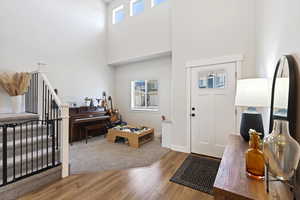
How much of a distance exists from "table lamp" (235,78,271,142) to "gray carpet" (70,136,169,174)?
186 cm

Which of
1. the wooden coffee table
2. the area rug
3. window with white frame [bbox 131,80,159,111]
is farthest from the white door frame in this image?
window with white frame [bbox 131,80,159,111]

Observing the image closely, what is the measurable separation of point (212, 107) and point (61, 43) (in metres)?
4.57

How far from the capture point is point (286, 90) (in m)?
1.01

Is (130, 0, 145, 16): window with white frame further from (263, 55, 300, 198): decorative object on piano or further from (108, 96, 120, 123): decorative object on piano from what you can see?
(263, 55, 300, 198): decorative object on piano

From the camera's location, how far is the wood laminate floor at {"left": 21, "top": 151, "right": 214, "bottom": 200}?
5.93 ft

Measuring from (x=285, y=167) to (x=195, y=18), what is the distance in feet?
10.8

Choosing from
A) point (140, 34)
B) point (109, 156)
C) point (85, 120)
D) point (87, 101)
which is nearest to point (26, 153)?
point (109, 156)

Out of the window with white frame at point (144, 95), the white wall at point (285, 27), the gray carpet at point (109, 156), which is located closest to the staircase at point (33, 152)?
the gray carpet at point (109, 156)

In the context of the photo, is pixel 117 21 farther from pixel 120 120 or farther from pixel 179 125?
pixel 179 125

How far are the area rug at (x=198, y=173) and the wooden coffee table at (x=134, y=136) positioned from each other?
1311 millimetres

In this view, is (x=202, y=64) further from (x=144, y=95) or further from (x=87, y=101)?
(x=87, y=101)

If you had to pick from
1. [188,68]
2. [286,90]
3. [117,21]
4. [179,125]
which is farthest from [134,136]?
[117,21]

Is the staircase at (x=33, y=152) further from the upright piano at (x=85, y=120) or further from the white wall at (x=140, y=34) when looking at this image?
the white wall at (x=140, y=34)

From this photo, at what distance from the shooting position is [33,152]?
221cm
